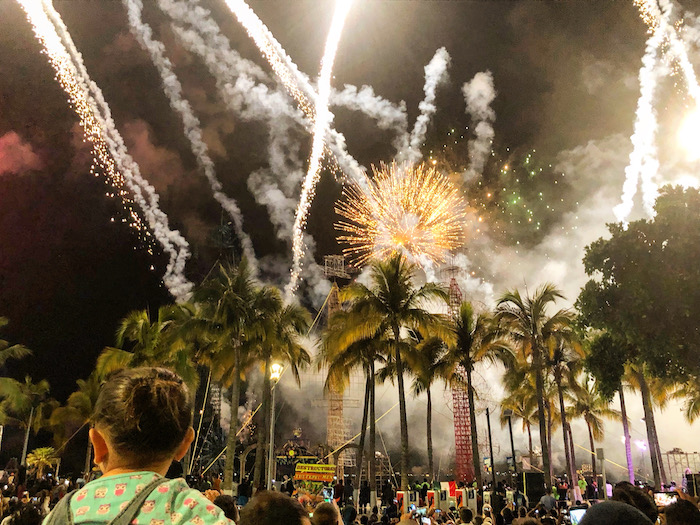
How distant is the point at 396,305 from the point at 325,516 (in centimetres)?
2092

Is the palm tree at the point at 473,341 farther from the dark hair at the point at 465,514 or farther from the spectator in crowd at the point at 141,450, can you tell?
the spectator in crowd at the point at 141,450

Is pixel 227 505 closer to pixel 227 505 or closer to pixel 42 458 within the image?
pixel 227 505

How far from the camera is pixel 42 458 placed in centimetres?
4128

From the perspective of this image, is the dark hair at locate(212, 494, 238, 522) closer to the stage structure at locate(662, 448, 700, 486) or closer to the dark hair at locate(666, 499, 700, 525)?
the dark hair at locate(666, 499, 700, 525)

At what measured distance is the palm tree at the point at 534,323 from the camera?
92.9 ft

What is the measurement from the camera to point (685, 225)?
2145 centimetres

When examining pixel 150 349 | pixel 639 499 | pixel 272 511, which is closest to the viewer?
pixel 272 511

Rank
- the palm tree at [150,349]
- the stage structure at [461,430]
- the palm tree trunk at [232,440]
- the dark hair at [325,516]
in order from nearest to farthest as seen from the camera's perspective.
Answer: the dark hair at [325,516]
the palm tree trunk at [232,440]
the palm tree at [150,349]
the stage structure at [461,430]

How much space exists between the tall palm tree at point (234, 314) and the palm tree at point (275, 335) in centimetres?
7

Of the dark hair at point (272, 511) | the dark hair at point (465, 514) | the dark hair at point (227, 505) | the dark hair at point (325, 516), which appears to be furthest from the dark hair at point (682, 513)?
the dark hair at point (465, 514)

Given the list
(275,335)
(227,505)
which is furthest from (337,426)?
(227,505)

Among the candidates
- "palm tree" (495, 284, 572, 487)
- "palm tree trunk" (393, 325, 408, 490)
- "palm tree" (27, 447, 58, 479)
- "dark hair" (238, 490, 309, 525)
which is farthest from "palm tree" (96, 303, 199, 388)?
"dark hair" (238, 490, 309, 525)

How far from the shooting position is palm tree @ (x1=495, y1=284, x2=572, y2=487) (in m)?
28.3

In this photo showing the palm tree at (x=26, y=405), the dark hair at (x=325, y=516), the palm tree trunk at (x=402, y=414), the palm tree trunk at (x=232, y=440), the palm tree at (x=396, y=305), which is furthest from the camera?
the palm tree at (x=26, y=405)
